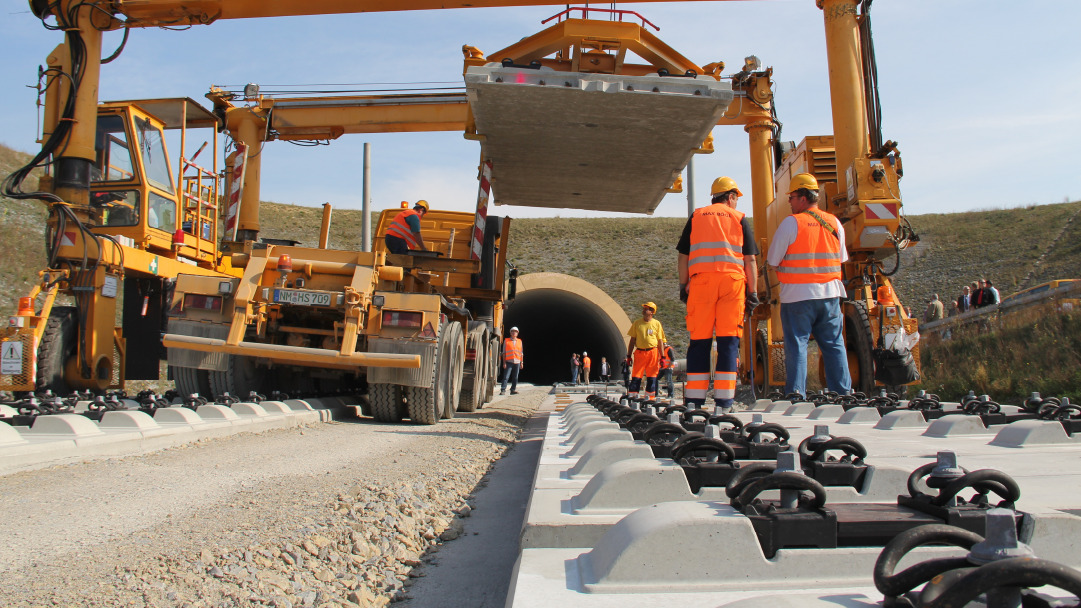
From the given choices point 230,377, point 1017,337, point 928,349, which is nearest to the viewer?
point 230,377

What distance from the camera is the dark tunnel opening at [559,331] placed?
1003 inches

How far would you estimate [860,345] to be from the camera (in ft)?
28.5

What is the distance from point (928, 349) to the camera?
52.1ft

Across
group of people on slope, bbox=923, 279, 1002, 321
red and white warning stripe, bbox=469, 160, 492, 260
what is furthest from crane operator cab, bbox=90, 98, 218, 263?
group of people on slope, bbox=923, 279, 1002, 321

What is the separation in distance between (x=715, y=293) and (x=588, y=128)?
361 centimetres

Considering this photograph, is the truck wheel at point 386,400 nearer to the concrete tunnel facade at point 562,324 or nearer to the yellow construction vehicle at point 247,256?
the yellow construction vehicle at point 247,256

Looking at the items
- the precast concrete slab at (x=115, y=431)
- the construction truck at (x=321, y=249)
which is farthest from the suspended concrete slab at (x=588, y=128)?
the precast concrete slab at (x=115, y=431)

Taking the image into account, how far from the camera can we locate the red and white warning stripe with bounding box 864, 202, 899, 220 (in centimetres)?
862

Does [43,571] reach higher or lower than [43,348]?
lower

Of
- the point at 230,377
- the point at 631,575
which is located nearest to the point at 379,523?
the point at 631,575

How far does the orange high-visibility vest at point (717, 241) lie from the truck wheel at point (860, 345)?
11.3 feet

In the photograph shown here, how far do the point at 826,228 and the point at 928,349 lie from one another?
11.8 metres

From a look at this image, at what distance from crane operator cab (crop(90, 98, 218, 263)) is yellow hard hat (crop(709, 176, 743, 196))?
304 inches

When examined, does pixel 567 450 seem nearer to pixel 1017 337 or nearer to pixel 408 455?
pixel 408 455
